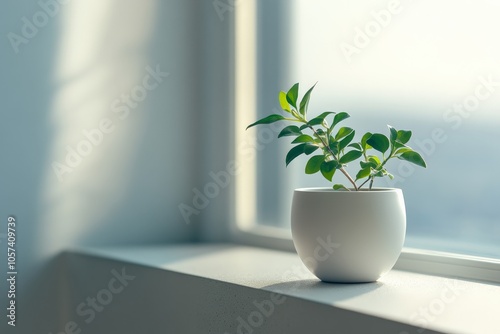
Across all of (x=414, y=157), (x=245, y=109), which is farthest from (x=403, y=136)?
(x=245, y=109)

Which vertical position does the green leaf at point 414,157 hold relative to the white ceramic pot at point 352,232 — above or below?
above

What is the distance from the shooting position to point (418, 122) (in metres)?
1.47

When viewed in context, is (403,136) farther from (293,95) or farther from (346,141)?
(293,95)

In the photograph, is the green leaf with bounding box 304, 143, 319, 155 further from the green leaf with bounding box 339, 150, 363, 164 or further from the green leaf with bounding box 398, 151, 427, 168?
the green leaf with bounding box 398, 151, 427, 168

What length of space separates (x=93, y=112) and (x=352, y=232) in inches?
32.5

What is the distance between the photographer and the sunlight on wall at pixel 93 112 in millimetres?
1761

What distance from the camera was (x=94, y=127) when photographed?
71.2 inches

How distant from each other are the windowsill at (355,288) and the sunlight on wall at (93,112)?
0.35 ft

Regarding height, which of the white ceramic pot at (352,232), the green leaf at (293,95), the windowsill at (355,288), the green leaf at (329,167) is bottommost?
the windowsill at (355,288)

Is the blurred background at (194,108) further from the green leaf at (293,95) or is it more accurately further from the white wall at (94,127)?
the green leaf at (293,95)

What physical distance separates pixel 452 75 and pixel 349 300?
527 mm

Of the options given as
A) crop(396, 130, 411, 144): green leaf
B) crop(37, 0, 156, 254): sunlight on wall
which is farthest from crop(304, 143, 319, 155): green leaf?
crop(37, 0, 156, 254): sunlight on wall

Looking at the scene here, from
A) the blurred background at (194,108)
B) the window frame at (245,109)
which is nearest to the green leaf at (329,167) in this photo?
the blurred background at (194,108)

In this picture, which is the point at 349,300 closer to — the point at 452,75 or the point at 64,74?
the point at 452,75
